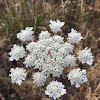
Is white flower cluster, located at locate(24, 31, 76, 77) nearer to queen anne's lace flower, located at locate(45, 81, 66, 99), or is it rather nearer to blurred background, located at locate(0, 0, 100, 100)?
queen anne's lace flower, located at locate(45, 81, 66, 99)

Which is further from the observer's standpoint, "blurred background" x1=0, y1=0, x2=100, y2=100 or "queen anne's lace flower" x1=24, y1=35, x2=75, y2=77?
"blurred background" x1=0, y1=0, x2=100, y2=100

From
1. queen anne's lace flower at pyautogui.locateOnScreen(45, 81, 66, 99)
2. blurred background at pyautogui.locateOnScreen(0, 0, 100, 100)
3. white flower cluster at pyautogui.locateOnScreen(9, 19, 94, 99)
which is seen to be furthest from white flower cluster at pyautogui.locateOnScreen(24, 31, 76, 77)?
blurred background at pyautogui.locateOnScreen(0, 0, 100, 100)

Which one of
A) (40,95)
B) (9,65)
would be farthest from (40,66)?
(9,65)

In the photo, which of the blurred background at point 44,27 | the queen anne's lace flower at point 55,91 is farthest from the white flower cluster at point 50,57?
the blurred background at point 44,27

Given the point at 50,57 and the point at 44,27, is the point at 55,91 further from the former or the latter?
the point at 44,27

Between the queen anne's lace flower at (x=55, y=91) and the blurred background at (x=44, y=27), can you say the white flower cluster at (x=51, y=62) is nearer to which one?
the queen anne's lace flower at (x=55, y=91)

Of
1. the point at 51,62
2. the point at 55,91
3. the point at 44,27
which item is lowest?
the point at 55,91

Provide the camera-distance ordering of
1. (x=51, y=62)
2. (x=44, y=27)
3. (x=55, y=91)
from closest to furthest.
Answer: (x=55, y=91) < (x=51, y=62) < (x=44, y=27)

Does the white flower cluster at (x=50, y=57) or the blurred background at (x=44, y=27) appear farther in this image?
the blurred background at (x=44, y=27)

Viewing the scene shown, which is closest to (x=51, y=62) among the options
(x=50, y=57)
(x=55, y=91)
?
(x=50, y=57)
